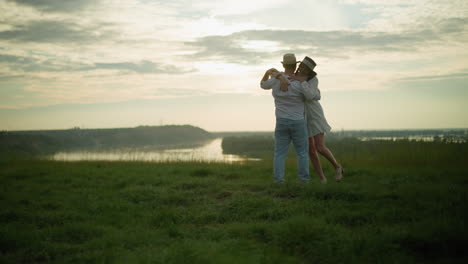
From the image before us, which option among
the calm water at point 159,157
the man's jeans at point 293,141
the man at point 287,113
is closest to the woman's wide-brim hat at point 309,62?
the man at point 287,113

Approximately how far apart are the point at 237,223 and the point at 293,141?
254 cm

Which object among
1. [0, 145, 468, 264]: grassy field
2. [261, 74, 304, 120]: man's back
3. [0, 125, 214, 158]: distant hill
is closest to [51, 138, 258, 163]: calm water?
[0, 125, 214, 158]: distant hill

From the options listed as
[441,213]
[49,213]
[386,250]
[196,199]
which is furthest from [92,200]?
[441,213]

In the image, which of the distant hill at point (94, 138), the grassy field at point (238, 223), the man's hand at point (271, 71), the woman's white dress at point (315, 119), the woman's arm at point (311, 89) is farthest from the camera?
the distant hill at point (94, 138)

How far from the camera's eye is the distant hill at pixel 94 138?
156 feet

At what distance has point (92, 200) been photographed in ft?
17.8

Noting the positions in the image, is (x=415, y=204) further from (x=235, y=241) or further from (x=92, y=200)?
(x=92, y=200)

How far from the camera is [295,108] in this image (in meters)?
5.95

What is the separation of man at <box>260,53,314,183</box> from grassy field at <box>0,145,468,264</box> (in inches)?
21.5

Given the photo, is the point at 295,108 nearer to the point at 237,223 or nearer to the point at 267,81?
the point at 267,81

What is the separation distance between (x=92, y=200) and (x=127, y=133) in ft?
387

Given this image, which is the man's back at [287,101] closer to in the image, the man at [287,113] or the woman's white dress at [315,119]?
the man at [287,113]

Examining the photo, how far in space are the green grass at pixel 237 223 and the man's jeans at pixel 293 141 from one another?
0.45 metres

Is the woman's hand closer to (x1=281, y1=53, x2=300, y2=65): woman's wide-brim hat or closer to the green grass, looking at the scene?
(x1=281, y1=53, x2=300, y2=65): woman's wide-brim hat
